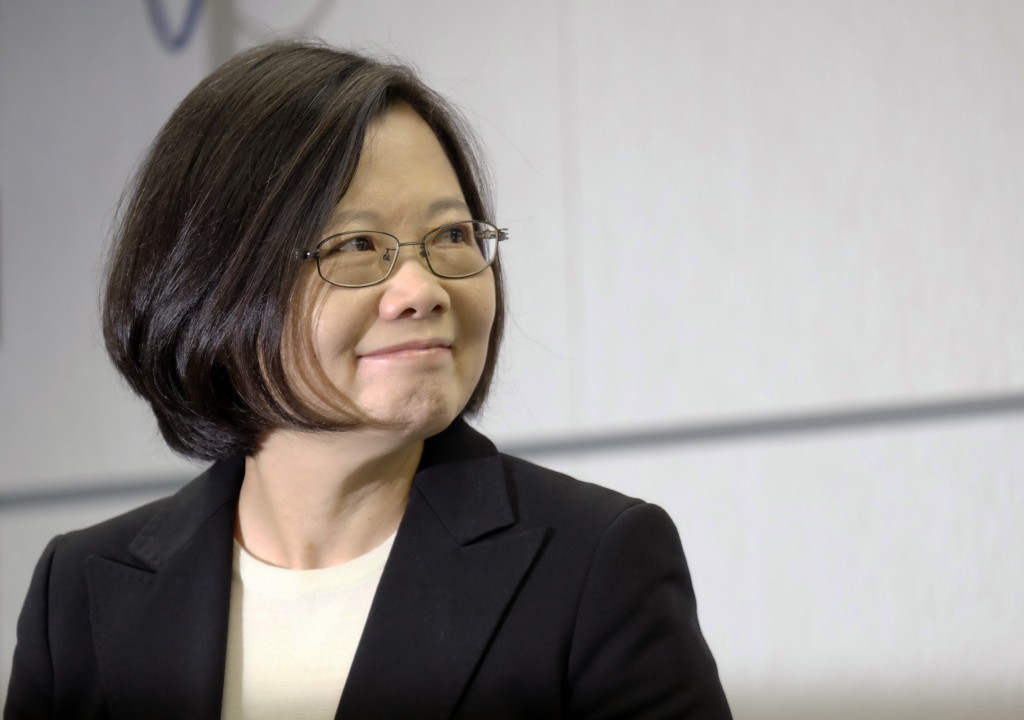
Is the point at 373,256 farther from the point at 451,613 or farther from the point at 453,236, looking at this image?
the point at 451,613

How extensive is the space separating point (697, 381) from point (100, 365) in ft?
3.58

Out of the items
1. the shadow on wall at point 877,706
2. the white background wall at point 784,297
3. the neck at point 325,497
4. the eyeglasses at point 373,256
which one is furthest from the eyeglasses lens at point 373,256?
the shadow on wall at point 877,706

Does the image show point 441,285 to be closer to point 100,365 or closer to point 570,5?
point 570,5

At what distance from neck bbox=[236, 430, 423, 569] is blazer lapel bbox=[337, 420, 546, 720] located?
2 centimetres

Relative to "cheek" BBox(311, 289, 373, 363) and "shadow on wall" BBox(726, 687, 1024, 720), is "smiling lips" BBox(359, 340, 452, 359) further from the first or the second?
"shadow on wall" BBox(726, 687, 1024, 720)

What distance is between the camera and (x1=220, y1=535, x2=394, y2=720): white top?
917mm

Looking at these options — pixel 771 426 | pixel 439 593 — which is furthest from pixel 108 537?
pixel 771 426

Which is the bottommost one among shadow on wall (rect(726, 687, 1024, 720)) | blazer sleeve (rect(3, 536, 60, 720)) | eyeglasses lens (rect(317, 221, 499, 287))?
shadow on wall (rect(726, 687, 1024, 720))

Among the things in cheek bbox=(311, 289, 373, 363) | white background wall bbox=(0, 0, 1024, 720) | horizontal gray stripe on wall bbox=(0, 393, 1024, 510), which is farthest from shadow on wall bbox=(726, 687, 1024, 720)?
cheek bbox=(311, 289, 373, 363)

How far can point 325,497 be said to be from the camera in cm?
95

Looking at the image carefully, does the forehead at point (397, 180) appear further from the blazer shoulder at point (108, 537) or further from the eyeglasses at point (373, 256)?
the blazer shoulder at point (108, 537)

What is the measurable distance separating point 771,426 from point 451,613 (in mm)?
899

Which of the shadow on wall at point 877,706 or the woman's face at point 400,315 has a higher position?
the woman's face at point 400,315

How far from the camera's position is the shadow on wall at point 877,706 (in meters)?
1.55
